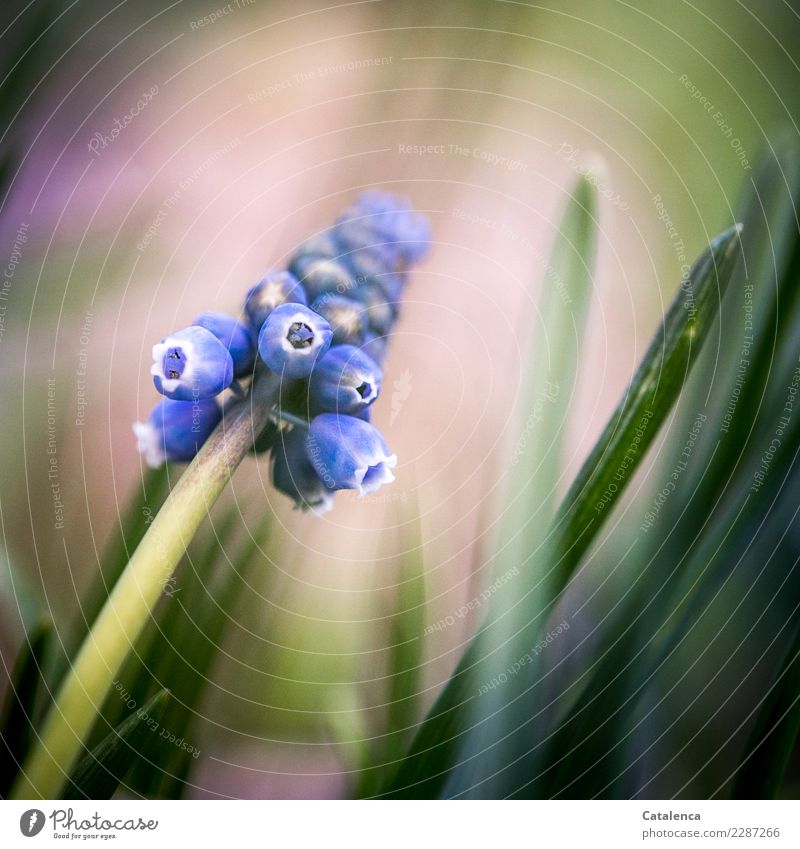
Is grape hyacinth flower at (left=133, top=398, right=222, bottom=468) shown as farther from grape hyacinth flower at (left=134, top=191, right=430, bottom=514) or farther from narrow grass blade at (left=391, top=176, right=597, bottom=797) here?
narrow grass blade at (left=391, top=176, right=597, bottom=797)

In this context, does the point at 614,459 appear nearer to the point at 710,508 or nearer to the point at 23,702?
the point at 710,508

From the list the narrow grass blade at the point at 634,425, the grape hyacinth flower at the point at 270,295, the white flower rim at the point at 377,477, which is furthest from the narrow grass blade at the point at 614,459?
the grape hyacinth flower at the point at 270,295

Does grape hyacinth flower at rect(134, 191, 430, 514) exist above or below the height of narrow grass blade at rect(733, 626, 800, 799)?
above

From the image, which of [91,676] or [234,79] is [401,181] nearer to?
[234,79]

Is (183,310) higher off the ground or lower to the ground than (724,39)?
lower

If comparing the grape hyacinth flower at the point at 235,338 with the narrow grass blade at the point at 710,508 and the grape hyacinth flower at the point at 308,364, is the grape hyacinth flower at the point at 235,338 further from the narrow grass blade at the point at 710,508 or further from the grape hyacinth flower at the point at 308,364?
the narrow grass blade at the point at 710,508

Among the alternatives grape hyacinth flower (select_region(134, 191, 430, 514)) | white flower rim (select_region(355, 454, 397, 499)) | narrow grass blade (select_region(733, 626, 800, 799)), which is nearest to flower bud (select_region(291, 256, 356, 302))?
grape hyacinth flower (select_region(134, 191, 430, 514))

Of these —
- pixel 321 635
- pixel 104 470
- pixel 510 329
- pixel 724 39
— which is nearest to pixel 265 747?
pixel 321 635
